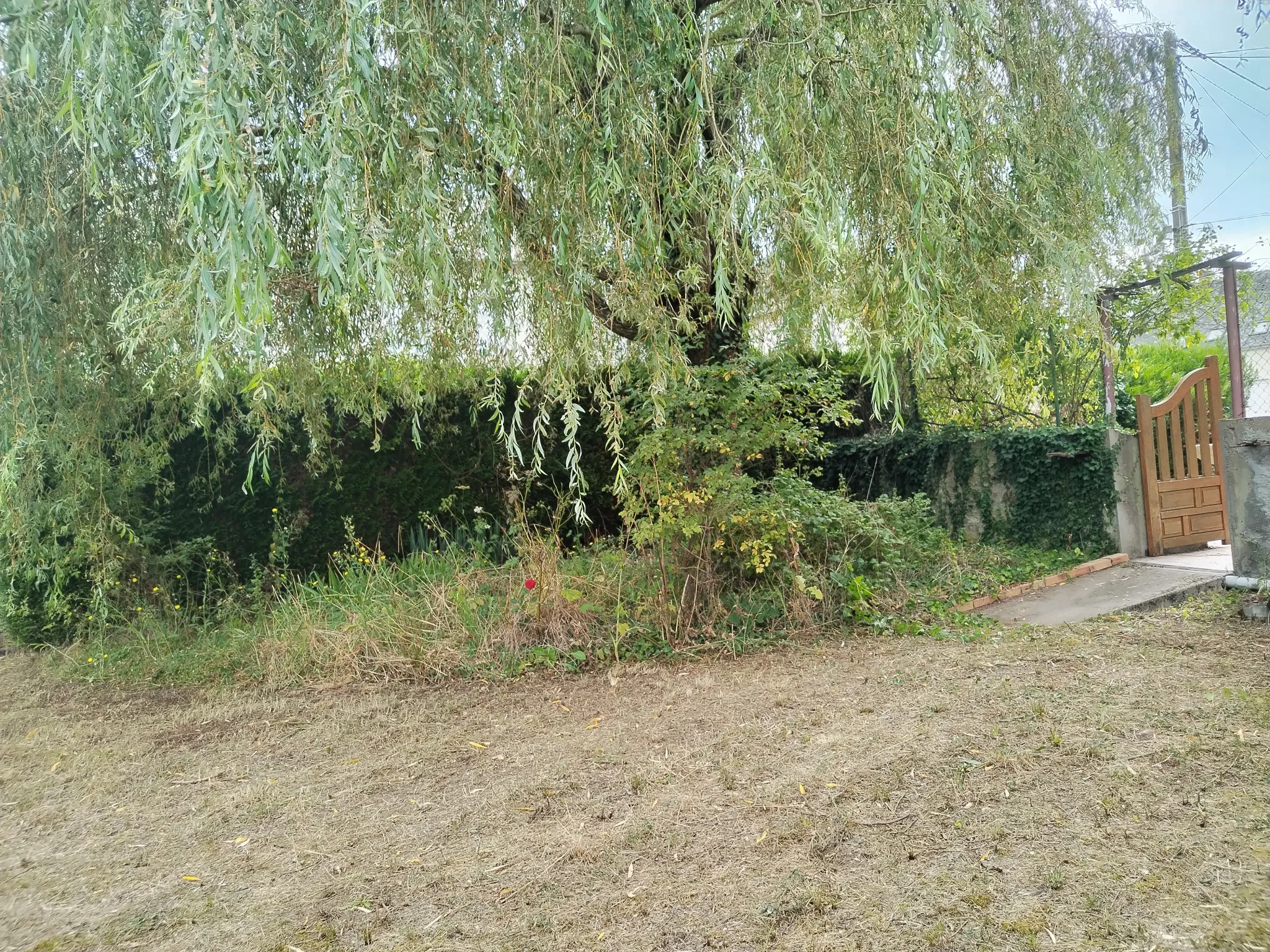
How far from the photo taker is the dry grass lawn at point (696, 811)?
6.88 ft

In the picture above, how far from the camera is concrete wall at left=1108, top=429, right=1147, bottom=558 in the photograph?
6.34m

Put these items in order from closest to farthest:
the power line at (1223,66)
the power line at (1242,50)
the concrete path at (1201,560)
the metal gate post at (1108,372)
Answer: the power line at (1242,50), the power line at (1223,66), the concrete path at (1201,560), the metal gate post at (1108,372)

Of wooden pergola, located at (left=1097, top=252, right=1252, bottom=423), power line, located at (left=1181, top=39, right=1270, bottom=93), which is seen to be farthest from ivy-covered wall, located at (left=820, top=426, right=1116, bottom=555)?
power line, located at (left=1181, top=39, right=1270, bottom=93)

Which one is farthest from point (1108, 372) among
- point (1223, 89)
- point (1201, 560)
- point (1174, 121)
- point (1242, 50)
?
point (1242, 50)

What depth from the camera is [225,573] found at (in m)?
6.52

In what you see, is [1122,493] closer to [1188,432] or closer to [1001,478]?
→ [1188,432]

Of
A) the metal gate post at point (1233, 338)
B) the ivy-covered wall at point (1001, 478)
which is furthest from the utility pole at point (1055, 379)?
the metal gate post at point (1233, 338)

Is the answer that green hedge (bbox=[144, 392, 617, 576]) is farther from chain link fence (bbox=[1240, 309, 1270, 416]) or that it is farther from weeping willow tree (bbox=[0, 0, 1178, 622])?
chain link fence (bbox=[1240, 309, 1270, 416])

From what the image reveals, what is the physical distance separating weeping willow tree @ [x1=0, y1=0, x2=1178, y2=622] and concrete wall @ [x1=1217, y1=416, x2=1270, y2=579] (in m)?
1.23

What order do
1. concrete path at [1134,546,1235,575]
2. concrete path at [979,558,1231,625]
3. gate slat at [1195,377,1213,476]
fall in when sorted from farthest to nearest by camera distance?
gate slat at [1195,377,1213,476] → concrete path at [1134,546,1235,575] → concrete path at [979,558,1231,625]

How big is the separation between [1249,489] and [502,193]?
434 centimetres

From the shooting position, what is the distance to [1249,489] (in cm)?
450

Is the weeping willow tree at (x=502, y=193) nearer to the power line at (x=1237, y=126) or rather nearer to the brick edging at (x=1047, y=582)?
the power line at (x=1237, y=126)

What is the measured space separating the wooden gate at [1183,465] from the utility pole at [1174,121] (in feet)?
4.75
